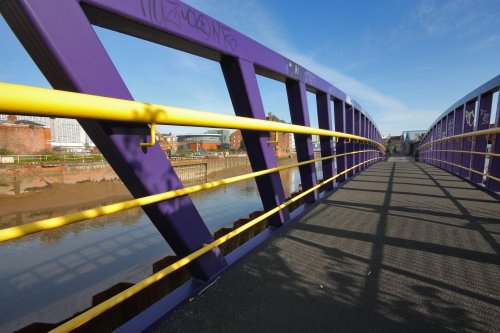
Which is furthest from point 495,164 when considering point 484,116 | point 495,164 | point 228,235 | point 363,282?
point 228,235

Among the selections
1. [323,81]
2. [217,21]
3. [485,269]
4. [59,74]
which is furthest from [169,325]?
[323,81]

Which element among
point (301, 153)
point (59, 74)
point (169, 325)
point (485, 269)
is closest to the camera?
point (59, 74)

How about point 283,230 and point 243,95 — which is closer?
point 243,95

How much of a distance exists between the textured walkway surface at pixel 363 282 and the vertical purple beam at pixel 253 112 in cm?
44

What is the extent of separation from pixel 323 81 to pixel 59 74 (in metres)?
3.71

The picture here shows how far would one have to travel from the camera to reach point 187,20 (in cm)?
169

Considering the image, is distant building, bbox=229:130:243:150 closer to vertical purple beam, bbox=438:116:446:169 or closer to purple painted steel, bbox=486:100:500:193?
vertical purple beam, bbox=438:116:446:169

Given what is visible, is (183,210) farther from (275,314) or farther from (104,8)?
(104,8)

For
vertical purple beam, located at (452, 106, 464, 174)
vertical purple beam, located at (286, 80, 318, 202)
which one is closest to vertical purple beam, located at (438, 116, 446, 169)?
vertical purple beam, located at (452, 106, 464, 174)

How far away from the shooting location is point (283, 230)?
2703mm

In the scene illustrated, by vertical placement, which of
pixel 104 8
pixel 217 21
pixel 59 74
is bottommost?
pixel 59 74

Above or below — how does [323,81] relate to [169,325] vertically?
above

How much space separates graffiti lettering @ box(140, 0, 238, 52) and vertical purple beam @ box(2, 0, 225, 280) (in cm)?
43

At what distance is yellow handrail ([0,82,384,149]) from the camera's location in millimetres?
705
